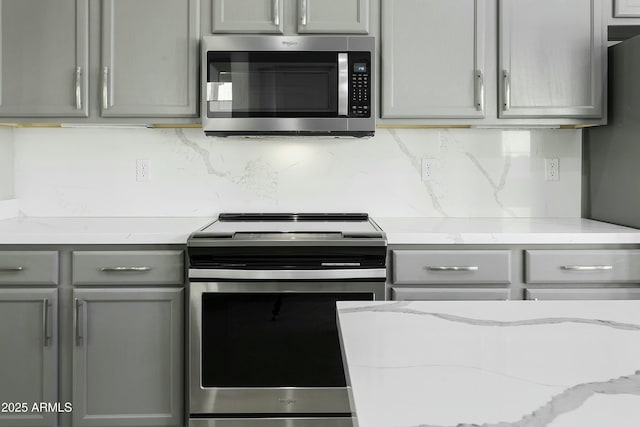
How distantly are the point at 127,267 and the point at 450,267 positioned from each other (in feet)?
4.23

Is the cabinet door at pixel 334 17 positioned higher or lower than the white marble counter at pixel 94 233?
higher

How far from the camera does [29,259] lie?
2094 millimetres

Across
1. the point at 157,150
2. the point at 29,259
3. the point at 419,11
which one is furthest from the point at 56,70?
the point at 419,11

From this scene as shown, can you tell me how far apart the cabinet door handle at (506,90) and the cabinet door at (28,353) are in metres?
2.08

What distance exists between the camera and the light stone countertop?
210cm

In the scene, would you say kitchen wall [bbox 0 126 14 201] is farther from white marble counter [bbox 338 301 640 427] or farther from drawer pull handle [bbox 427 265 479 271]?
white marble counter [bbox 338 301 640 427]

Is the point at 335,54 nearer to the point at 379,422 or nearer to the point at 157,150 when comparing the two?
the point at 157,150

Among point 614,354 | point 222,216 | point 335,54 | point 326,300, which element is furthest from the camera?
point 222,216

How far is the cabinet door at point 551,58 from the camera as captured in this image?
95.3 inches

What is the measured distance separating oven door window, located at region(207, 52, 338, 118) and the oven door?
2.64 ft

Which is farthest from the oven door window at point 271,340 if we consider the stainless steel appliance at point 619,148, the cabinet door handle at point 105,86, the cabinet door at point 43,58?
the stainless steel appliance at point 619,148

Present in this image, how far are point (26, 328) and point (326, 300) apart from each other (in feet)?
3.91

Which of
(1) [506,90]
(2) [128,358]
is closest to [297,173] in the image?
(1) [506,90]

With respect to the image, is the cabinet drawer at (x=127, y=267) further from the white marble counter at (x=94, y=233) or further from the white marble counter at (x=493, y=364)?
the white marble counter at (x=493, y=364)
